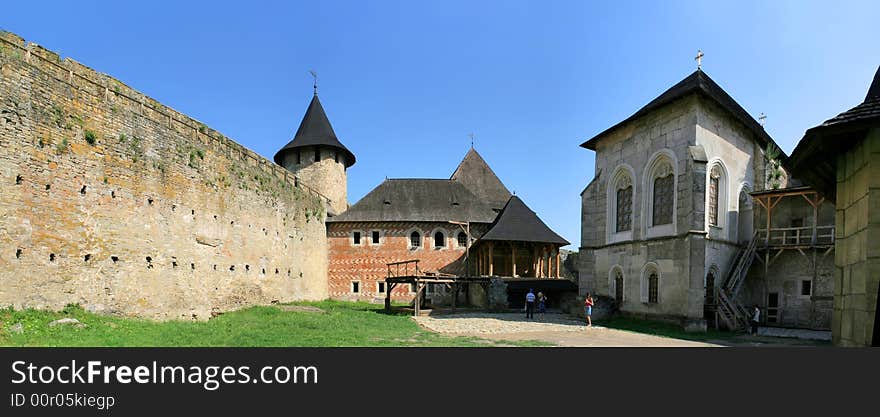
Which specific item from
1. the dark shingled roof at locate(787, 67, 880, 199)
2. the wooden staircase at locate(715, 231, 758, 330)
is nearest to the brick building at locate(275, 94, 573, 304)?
the wooden staircase at locate(715, 231, 758, 330)

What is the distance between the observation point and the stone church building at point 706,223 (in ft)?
48.0

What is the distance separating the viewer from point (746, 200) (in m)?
16.8

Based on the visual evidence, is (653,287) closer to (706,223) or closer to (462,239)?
(706,223)

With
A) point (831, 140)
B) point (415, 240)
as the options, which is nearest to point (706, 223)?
point (831, 140)

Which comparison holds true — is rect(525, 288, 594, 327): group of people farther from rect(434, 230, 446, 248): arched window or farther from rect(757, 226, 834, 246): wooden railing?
rect(434, 230, 446, 248): arched window

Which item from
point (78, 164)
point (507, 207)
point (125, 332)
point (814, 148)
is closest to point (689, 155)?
point (814, 148)

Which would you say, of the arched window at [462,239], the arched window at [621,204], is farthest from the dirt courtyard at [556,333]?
the arched window at [462,239]

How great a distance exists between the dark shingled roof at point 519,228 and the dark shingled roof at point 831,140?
19.3 meters

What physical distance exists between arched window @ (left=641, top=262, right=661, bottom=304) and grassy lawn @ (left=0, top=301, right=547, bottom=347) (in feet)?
23.7

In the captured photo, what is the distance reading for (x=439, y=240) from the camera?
1125 inches

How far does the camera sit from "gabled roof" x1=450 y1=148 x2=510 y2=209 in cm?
3325

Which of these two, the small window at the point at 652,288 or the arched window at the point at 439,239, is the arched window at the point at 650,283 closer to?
the small window at the point at 652,288

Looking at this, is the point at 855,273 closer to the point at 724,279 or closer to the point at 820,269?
the point at 724,279

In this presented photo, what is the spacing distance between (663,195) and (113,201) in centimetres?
1739
